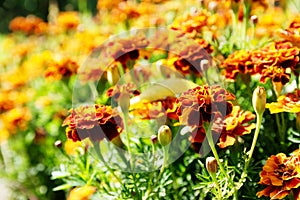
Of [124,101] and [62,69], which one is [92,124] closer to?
[124,101]

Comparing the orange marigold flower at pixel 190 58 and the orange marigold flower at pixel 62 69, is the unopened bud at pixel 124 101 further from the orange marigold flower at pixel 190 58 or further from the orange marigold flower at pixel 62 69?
the orange marigold flower at pixel 62 69

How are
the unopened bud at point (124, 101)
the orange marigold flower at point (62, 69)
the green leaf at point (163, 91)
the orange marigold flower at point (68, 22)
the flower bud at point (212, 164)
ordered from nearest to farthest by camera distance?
the flower bud at point (212, 164), the unopened bud at point (124, 101), the green leaf at point (163, 91), the orange marigold flower at point (62, 69), the orange marigold flower at point (68, 22)

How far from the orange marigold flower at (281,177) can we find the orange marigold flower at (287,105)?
0.28ft

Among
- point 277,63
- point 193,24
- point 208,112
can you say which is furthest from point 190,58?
point 208,112

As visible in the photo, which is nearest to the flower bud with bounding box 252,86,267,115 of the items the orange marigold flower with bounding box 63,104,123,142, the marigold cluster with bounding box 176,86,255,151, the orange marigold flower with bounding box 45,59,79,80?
the marigold cluster with bounding box 176,86,255,151

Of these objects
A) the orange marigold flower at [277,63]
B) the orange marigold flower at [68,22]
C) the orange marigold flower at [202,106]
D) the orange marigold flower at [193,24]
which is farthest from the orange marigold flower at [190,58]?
the orange marigold flower at [68,22]

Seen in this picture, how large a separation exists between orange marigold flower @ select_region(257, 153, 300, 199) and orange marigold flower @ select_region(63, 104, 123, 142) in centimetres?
30

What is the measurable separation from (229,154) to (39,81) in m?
1.18

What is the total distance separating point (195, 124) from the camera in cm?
96

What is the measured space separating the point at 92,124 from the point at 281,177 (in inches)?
14.0

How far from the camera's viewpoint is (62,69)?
152 cm

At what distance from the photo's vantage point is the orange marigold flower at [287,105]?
1.00 meters

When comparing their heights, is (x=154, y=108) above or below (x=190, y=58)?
below

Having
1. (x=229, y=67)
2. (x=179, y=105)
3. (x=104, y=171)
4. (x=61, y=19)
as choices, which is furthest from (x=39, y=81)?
(x=179, y=105)
